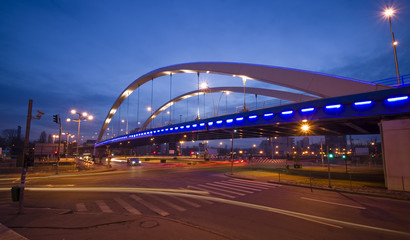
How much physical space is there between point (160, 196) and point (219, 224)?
6.75m

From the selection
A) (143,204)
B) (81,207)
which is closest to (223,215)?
(143,204)

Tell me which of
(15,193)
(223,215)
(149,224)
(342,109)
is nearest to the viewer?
(149,224)

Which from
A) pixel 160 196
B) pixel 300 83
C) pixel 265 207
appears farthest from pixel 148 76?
pixel 265 207

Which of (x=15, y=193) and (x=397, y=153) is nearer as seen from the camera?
(x=15, y=193)

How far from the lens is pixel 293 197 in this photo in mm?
14703

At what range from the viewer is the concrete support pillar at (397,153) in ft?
56.9

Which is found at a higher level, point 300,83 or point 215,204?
point 300,83

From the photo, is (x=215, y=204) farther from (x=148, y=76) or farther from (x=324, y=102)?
(x=148, y=76)

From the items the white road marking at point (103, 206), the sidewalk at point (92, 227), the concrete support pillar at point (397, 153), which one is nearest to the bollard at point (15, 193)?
the sidewalk at point (92, 227)

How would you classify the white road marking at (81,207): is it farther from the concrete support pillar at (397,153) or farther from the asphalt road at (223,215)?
the concrete support pillar at (397,153)

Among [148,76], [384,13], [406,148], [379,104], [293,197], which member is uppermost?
[148,76]

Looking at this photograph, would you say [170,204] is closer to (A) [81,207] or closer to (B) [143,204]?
(B) [143,204]

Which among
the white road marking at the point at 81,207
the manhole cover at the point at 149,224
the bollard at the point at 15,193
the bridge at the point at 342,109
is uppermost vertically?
the bridge at the point at 342,109

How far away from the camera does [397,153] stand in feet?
58.4
